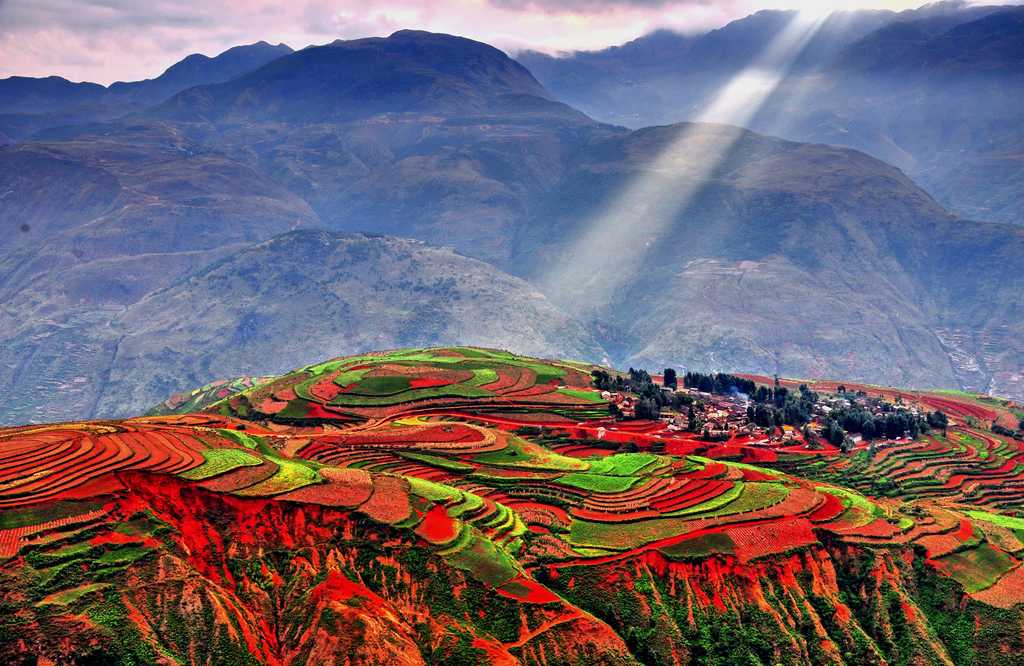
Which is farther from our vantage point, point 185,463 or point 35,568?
point 185,463

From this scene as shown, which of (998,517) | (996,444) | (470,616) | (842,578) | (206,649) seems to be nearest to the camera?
(206,649)

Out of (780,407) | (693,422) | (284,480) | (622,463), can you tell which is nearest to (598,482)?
(622,463)

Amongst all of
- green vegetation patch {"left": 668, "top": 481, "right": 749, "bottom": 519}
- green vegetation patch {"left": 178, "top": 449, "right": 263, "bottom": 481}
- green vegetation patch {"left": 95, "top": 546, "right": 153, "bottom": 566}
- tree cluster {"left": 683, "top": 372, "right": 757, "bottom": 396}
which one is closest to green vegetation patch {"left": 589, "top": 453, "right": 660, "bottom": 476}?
green vegetation patch {"left": 668, "top": 481, "right": 749, "bottom": 519}

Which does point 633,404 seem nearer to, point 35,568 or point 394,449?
point 394,449

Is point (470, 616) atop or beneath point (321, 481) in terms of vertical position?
beneath

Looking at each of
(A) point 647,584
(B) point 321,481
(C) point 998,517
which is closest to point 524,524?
(A) point 647,584

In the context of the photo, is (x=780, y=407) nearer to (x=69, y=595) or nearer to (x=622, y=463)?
(x=622, y=463)

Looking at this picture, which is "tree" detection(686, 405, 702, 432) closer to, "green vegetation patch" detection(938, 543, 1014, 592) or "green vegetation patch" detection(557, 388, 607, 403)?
"green vegetation patch" detection(557, 388, 607, 403)
